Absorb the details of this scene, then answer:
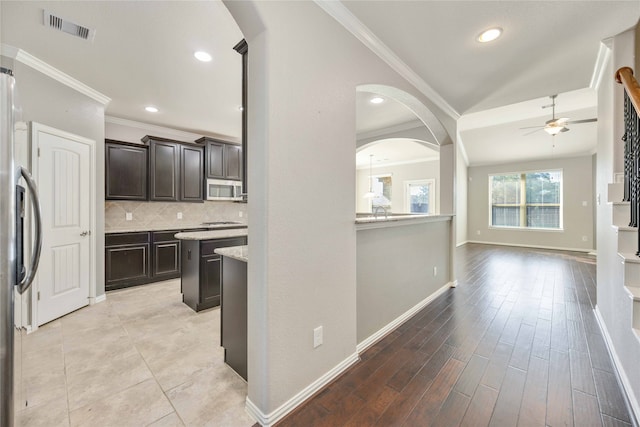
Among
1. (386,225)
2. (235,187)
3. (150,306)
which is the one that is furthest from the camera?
(235,187)

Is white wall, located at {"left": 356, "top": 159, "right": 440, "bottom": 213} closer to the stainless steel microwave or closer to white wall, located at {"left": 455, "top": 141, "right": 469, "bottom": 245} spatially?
white wall, located at {"left": 455, "top": 141, "right": 469, "bottom": 245}

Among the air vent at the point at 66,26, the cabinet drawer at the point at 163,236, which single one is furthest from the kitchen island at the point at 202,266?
the air vent at the point at 66,26

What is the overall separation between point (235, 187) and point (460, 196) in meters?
6.74

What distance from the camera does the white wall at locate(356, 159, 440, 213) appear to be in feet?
28.4

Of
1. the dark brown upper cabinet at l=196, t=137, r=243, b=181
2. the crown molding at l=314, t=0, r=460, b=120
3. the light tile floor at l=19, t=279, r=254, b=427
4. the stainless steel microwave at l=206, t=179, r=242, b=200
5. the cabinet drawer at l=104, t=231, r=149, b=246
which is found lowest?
the light tile floor at l=19, t=279, r=254, b=427

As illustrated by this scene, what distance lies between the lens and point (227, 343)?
1.99m

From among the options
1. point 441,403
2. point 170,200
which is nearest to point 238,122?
point 170,200

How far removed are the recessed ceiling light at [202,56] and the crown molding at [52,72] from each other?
1.60m

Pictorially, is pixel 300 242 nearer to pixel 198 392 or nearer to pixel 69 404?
pixel 198 392

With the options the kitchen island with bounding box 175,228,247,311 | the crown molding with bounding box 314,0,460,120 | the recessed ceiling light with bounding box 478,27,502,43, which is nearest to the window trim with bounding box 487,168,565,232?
the crown molding with bounding box 314,0,460,120

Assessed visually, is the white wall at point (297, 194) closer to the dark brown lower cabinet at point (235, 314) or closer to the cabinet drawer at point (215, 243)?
the dark brown lower cabinet at point (235, 314)

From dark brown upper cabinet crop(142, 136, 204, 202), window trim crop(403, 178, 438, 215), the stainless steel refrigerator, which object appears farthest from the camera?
window trim crop(403, 178, 438, 215)

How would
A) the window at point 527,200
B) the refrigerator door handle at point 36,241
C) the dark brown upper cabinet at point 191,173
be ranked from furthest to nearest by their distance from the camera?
the window at point 527,200
the dark brown upper cabinet at point 191,173
the refrigerator door handle at point 36,241

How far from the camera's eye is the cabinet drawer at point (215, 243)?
2.95m
